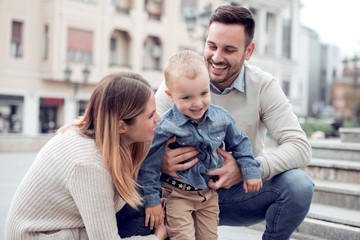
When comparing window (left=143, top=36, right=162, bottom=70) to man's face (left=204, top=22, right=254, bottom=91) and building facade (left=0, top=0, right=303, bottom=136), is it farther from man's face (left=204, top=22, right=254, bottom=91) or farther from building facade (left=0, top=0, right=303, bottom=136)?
man's face (left=204, top=22, right=254, bottom=91)

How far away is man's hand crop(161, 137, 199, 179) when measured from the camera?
7.77 ft

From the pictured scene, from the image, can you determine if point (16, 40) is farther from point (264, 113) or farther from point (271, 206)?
point (271, 206)

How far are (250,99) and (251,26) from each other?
1.70 ft

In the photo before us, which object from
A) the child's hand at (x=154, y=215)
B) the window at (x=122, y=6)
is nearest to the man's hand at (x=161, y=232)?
the child's hand at (x=154, y=215)

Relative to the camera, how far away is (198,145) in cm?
242

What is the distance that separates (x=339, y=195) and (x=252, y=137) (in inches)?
70.1

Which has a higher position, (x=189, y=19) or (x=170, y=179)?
(x=189, y=19)

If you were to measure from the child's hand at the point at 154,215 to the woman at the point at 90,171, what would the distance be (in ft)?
0.75

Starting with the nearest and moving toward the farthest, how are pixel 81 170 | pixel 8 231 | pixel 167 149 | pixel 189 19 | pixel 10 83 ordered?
pixel 81 170 → pixel 8 231 → pixel 167 149 → pixel 189 19 → pixel 10 83

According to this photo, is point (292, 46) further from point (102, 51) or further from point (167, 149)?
point (167, 149)

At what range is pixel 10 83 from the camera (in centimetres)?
2048

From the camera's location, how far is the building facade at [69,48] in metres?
20.7

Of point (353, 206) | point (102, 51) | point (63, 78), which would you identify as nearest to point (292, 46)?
point (102, 51)

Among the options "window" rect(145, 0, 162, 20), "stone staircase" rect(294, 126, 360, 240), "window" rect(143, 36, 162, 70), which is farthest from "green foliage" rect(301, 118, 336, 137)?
"window" rect(145, 0, 162, 20)
